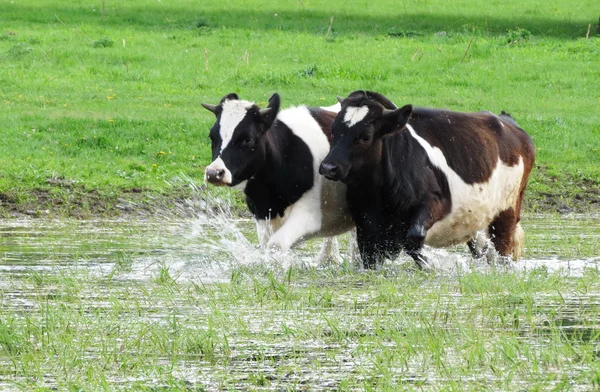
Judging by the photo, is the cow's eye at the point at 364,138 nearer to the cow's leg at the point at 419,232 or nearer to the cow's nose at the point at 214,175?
the cow's leg at the point at 419,232

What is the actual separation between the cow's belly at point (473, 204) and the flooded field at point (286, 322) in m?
0.21

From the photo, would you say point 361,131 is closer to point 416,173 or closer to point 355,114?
point 355,114

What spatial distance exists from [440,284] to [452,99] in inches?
517

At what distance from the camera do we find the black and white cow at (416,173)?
940 centimetres

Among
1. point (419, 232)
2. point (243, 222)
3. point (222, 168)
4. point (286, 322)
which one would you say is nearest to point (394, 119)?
point (419, 232)

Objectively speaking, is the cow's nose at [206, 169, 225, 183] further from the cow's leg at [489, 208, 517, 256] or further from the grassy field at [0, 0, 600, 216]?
the grassy field at [0, 0, 600, 216]

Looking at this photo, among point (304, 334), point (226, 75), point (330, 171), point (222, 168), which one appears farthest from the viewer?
point (226, 75)

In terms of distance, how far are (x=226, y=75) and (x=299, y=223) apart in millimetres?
13783

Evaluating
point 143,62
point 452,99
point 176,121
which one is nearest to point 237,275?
point 176,121

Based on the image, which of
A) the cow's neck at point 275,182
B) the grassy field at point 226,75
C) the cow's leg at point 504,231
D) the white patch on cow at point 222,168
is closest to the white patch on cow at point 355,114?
the cow's neck at point 275,182

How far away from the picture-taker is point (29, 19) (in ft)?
102

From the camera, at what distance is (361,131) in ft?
30.7

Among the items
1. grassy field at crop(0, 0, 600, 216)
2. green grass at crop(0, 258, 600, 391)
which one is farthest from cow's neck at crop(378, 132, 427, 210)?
grassy field at crop(0, 0, 600, 216)

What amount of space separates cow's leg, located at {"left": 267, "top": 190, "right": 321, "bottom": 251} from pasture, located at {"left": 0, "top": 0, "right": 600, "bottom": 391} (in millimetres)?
167
